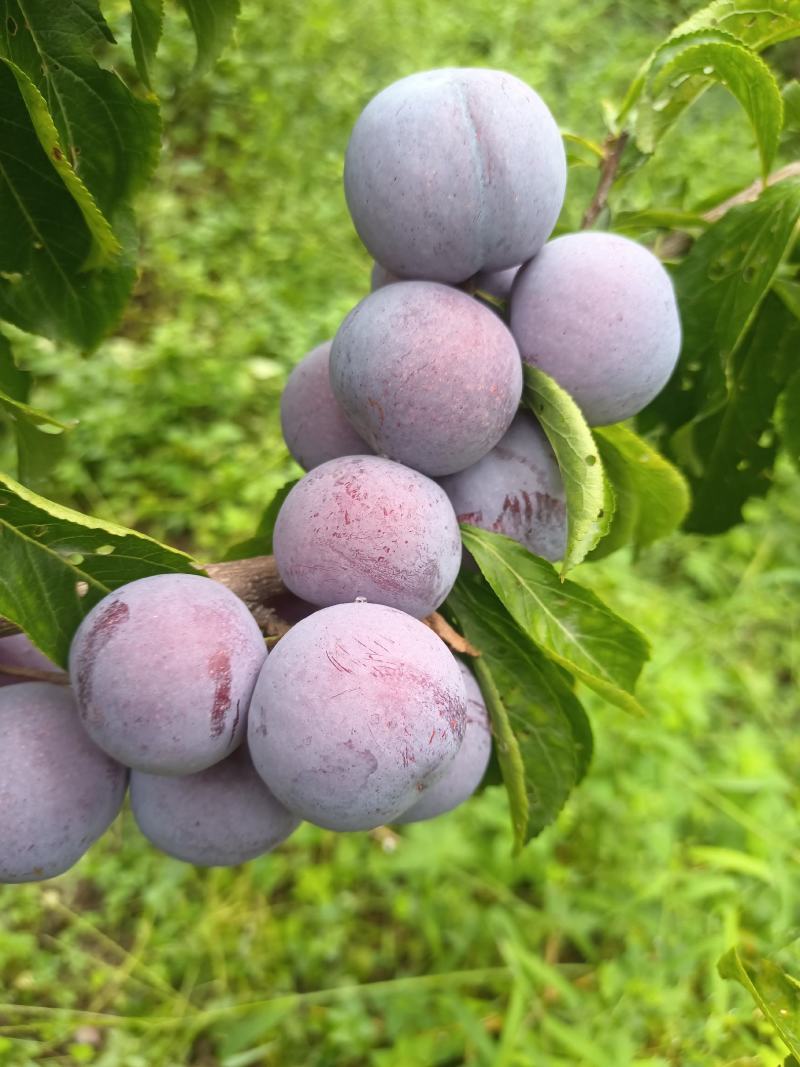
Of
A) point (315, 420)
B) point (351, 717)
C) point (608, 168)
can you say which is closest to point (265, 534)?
point (315, 420)

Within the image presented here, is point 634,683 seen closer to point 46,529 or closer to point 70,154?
point 46,529

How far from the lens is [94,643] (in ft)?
2.53

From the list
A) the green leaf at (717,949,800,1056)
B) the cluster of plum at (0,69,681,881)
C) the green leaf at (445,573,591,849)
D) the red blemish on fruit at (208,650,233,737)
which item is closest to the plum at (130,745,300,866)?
the cluster of plum at (0,69,681,881)

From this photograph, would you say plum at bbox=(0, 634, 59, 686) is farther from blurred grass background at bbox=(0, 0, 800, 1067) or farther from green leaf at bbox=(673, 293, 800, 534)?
blurred grass background at bbox=(0, 0, 800, 1067)

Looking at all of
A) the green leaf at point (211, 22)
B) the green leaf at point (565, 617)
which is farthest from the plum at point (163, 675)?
the green leaf at point (211, 22)

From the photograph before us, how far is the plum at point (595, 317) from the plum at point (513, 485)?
73 millimetres

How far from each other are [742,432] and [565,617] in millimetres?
539

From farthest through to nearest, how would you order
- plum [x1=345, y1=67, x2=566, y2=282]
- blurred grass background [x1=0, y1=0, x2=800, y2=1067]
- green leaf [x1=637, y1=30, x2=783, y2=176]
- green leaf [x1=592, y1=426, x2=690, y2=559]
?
blurred grass background [x1=0, y1=0, x2=800, y2=1067], green leaf [x1=592, y1=426, x2=690, y2=559], green leaf [x1=637, y1=30, x2=783, y2=176], plum [x1=345, y1=67, x2=566, y2=282]

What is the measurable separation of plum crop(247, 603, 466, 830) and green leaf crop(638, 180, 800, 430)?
615mm

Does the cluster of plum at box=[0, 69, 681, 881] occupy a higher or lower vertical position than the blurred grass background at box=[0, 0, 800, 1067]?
higher

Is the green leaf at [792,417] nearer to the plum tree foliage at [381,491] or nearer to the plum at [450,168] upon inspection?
the plum tree foliage at [381,491]

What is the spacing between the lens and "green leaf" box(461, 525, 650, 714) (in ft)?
2.97

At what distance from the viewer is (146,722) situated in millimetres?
746

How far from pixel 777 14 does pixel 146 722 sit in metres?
1.06
